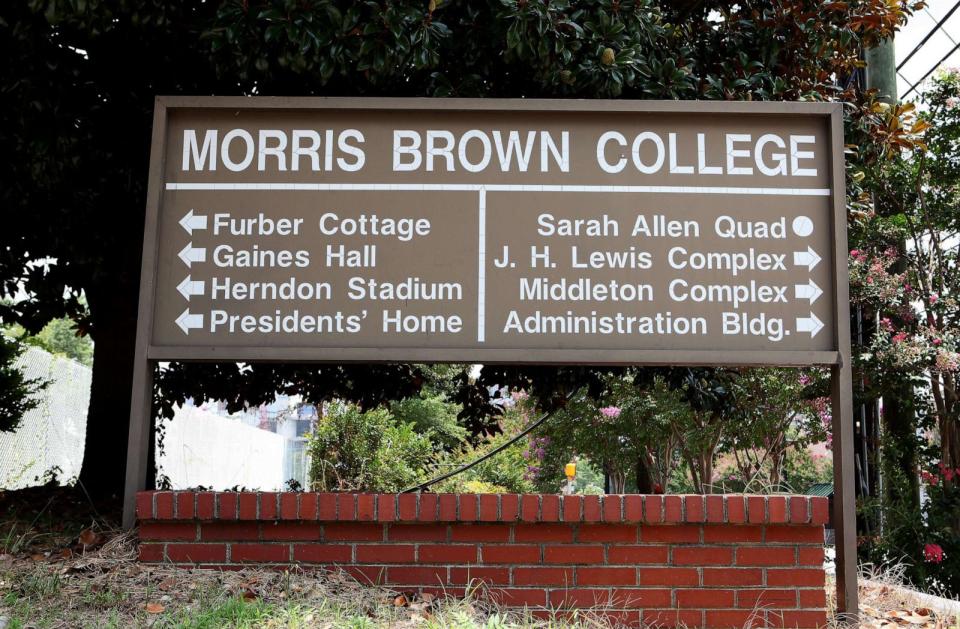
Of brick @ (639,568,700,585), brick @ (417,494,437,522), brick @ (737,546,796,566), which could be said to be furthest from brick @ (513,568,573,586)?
brick @ (737,546,796,566)

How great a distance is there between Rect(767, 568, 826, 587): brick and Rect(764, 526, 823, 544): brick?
0.14 meters

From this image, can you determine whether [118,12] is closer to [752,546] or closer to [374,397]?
[374,397]

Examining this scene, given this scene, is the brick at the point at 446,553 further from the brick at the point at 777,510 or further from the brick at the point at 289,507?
the brick at the point at 777,510

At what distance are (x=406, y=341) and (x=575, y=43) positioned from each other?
2171 mm

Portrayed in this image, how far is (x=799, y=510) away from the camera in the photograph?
431 cm

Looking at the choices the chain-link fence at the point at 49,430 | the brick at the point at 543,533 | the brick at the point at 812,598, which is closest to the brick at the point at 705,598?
the brick at the point at 812,598

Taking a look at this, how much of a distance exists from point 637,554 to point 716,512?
44 centimetres

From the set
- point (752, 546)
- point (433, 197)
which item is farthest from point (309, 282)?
point (752, 546)

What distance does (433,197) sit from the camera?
4.79 m

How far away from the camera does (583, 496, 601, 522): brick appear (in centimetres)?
431

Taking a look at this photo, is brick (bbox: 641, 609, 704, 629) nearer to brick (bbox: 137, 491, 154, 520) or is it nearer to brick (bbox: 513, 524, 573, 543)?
brick (bbox: 513, 524, 573, 543)

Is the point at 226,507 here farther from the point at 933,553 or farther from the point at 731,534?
the point at 933,553

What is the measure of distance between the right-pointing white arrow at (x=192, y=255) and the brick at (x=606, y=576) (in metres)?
2.57

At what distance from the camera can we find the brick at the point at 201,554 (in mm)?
4355
